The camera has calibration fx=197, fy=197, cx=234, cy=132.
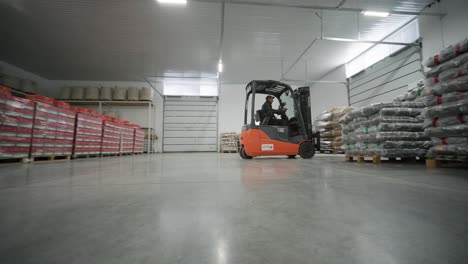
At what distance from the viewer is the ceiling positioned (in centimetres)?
771

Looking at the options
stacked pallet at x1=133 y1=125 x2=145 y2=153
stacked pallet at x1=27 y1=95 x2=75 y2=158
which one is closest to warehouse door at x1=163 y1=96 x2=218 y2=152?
stacked pallet at x1=133 y1=125 x2=145 y2=153

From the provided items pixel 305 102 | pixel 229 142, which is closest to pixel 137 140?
pixel 229 142

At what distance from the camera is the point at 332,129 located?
9.73 meters

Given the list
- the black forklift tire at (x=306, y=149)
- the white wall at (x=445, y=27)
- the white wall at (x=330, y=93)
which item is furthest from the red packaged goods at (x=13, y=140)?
the white wall at (x=330, y=93)

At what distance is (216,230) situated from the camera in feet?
2.43

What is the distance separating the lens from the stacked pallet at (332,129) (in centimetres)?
913

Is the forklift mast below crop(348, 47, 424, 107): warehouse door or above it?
below

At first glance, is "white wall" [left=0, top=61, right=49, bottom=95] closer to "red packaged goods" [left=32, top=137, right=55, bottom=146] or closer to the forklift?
"red packaged goods" [left=32, top=137, right=55, bottom=146]

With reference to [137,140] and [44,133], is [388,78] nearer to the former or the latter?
[44,133]

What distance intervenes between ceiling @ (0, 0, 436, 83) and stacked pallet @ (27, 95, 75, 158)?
4.40 m

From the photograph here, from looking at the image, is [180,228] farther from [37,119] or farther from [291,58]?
[291,58]

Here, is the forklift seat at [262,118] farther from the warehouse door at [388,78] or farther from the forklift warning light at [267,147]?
the warehouse door at [388,78]

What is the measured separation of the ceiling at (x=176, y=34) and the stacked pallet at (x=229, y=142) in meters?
4.52

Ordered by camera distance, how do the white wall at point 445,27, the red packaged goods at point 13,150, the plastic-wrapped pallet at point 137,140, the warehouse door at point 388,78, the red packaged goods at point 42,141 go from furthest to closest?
the plastic-wrapped pallet at point 137,140 → the warehouse door at point 388,78 → the white wall at point 445,27 → the red packaged goods at point 42,141 → the red packaged goods at point 13,150
